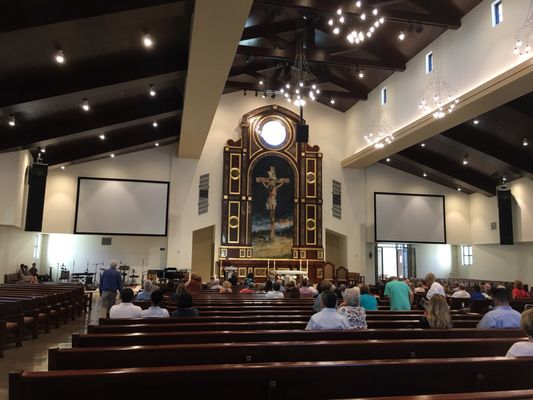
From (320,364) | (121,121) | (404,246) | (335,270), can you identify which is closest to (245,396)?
(320,364)

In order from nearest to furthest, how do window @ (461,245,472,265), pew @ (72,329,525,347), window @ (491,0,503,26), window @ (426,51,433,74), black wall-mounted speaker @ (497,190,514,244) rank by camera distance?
pew @ (72,329,525,347) → window @ (491,0,503,26) → window @ (426,51,433,74) → black wall-mounted speaker @ (497,190,514,244) → window @ (461,245,472,265)

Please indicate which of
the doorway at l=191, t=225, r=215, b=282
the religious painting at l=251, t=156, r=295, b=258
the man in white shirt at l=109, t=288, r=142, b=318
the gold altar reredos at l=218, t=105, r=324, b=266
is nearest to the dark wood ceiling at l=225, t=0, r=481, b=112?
the gold altar reredos at l=218, t=105, r=324, b=266

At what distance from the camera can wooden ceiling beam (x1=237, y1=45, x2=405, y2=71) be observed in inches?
516

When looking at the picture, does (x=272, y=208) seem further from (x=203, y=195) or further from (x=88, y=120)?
(x=88, y=120)

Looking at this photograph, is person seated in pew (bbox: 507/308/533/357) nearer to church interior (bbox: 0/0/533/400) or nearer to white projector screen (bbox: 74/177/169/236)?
church interior (bbox: 0/0/533/400)

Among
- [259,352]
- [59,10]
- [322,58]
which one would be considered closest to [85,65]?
[59,10]

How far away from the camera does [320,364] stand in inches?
85.9

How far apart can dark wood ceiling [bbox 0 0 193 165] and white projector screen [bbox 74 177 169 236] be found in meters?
2.68

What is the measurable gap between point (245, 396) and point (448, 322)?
8.79 ft

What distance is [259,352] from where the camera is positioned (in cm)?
274

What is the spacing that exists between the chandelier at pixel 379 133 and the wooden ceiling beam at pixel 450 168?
213 cm

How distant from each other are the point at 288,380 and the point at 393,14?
10.7 meters

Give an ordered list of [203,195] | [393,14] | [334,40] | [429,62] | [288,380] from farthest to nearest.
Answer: [203,195] → [334,40] → [429,62] → [393,14] → [288,380]

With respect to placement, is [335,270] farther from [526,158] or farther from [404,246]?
[526,158]
